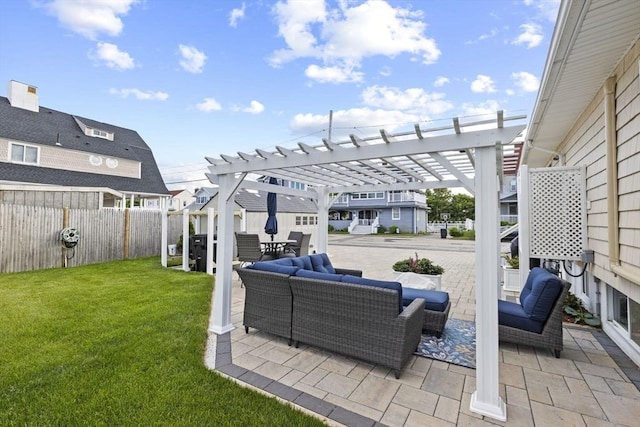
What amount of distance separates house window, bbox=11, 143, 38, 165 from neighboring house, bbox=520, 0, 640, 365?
18153 mm

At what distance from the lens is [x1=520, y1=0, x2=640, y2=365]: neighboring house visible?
256cm

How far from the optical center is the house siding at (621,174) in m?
2.86

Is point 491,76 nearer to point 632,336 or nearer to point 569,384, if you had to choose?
point 632,336

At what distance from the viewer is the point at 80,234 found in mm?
9547

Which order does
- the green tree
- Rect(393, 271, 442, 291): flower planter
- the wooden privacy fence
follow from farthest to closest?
the green tree < the wooden privacy fence < Rect(393, 271, 442, 291): flower planter

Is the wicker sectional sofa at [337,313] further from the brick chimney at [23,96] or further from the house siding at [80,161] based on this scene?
the brick chimney at [23,96]

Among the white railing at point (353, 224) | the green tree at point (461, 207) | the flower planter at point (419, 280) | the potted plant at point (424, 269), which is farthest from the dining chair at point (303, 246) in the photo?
the green tree at point (461, 207)

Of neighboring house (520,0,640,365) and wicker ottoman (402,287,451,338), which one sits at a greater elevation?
neighboring house (520,0,640,365)

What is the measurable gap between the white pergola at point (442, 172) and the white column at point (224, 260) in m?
0.01

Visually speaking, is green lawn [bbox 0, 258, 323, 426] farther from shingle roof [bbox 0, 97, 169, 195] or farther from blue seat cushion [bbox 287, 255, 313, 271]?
shingle roof [bbox 0, 97, 169, 195]

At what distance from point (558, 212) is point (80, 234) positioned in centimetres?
1250

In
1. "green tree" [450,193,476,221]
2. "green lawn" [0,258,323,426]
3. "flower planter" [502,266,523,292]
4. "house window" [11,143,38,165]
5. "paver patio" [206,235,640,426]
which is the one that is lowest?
"paver patio" [206,235,640,426]

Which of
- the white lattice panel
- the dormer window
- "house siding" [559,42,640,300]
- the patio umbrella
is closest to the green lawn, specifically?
the patio umbrella

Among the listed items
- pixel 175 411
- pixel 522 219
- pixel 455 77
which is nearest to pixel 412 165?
pixel 522 219
